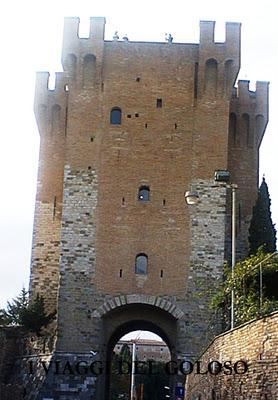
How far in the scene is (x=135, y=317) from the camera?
115 feet

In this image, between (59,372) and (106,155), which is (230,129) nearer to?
(106,155)

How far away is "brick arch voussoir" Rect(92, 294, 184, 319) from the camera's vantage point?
32656 millimetres

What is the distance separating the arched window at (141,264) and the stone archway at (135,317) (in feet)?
3.30

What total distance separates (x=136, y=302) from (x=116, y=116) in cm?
779

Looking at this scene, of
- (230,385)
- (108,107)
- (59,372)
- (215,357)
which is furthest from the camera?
(108,107)

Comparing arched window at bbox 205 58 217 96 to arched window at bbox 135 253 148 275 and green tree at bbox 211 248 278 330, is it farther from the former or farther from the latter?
green tree at bbox 211 248 278 330

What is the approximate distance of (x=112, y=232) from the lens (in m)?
33.2

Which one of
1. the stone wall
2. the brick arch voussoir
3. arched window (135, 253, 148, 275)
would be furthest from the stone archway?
the stone wall

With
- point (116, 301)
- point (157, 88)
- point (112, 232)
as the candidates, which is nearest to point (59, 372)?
point (116, 301)

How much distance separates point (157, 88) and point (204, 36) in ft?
10.0

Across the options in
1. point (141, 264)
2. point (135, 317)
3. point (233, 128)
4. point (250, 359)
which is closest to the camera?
point (250, 359)

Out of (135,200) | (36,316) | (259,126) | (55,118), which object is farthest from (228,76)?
(36,316)

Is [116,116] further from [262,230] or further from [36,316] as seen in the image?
[36,316]

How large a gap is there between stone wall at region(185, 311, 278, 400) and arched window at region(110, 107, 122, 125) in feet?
53.2
